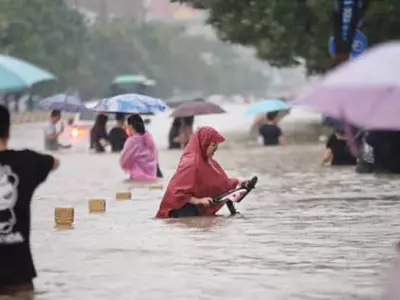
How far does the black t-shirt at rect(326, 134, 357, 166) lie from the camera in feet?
81.8

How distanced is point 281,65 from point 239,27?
4.83 metres

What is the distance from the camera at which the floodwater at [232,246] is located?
9758 mm

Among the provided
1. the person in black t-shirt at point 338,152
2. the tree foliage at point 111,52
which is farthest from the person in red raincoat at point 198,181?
the tree foliage at point 111,52

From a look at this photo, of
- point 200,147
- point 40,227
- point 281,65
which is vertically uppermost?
point 281,65

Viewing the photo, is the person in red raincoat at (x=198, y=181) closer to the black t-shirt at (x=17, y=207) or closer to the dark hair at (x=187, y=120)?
the black t-shirt at (x=17, y=207)

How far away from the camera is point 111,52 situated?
121 m

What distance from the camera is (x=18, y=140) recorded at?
45.6 metres

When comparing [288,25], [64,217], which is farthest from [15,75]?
[288,25]

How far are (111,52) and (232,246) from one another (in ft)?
358

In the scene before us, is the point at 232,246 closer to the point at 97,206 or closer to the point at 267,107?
the point at 97,206

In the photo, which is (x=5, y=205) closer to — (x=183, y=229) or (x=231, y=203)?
(x=183, y=229)

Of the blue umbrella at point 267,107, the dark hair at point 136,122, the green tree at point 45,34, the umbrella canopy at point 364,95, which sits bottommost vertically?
the umbrella canopy at point 364,95

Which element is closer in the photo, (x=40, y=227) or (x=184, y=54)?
(x=40, y=227)

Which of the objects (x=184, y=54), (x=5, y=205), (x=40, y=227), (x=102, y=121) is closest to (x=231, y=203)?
(x=40, y=227)
